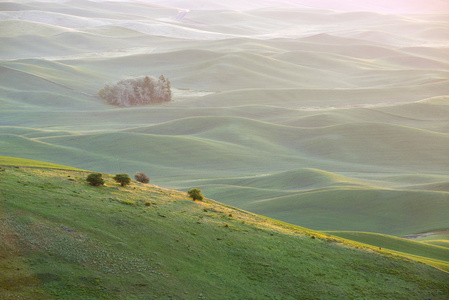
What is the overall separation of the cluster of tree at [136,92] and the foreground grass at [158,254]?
70419 millimetres

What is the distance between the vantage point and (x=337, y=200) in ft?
116

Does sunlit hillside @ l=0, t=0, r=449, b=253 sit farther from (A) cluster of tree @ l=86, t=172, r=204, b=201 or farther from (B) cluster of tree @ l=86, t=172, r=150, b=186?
(B) cluster of tree @ l=86, t=172, r=150, b=186

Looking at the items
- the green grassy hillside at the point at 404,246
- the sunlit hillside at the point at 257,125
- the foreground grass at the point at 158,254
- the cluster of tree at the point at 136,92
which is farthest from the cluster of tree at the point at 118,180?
the cluster of tree at the point at 136,92

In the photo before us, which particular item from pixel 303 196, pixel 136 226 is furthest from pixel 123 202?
pixel 303 196

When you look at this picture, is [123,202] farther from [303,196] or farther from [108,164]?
[108,164]

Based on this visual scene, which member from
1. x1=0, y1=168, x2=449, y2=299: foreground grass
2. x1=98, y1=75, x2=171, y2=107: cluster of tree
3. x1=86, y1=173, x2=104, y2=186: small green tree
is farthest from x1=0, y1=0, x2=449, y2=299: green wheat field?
x1=98, y1=75, x2=171, y2=107: cluster of tree

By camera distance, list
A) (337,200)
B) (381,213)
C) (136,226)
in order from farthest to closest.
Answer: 1. (337,200)
2. (381,213)
3. (136,226)

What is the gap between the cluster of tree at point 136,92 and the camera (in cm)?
8812

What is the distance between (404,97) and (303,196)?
227 ft

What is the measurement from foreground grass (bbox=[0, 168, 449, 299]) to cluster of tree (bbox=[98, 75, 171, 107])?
231 feet

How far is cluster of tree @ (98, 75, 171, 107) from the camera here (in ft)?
289

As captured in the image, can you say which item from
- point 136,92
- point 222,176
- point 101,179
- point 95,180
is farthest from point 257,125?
point 95,180

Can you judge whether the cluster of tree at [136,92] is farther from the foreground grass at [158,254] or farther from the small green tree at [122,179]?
the foreground grass at [158,254]

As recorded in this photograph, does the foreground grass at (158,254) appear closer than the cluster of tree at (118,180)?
Yes
